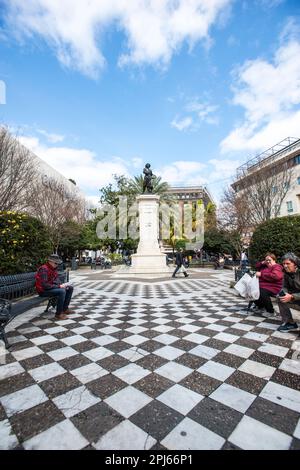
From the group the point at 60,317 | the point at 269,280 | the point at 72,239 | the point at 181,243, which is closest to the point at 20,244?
→ the point at 60,317

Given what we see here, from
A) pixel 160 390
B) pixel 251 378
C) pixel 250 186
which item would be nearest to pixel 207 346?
pixel 251 378

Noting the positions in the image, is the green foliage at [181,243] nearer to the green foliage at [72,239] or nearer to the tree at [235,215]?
the tree at [235,215]

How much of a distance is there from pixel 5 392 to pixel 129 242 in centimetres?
2797

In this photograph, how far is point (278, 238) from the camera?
6.54 meters

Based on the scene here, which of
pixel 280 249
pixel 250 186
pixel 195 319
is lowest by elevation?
pixel 195 319

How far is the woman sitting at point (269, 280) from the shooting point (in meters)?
4.58

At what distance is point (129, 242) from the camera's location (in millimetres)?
30219

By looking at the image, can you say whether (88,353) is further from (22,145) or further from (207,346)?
(22,145)

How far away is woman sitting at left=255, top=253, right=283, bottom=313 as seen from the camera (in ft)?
15.0

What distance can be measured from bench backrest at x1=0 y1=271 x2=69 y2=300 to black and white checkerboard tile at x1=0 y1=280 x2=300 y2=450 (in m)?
1.52

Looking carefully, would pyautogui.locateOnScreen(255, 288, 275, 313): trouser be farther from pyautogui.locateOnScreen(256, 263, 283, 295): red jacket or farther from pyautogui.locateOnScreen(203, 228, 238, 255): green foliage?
pyautogui.locateOnScreen(203, 228, 238, 255): green foliage

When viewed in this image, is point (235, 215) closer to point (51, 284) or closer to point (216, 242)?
point (216, 242)

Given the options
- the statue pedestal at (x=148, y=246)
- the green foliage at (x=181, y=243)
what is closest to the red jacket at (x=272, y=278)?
the statue pedestal at (x=148, y=246)

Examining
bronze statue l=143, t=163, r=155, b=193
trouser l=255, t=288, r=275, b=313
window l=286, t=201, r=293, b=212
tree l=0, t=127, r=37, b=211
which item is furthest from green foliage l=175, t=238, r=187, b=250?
trouser l=255, t=288, r=275, b=313
